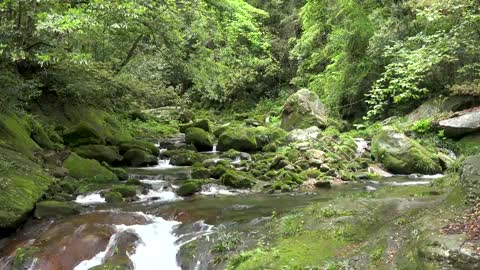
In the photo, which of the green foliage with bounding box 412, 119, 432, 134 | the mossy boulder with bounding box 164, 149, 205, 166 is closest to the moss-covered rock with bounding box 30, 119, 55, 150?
the mossy boulder with bounding box 164, 149, 205, 166

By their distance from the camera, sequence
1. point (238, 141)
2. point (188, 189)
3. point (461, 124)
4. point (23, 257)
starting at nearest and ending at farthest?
1. point (23, 257)
2. point (188, 189)
3. point (461, 124)
4. point (238, 141)

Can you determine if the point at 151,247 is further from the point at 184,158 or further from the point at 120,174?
the point at 184,158

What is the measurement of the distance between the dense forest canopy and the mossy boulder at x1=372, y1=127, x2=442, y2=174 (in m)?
1.42

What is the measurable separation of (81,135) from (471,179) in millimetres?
13200

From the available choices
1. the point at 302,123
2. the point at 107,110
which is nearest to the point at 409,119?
the point at 302,123

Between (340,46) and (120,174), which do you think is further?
(340,46)

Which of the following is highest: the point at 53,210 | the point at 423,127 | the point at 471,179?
the point at 471,179

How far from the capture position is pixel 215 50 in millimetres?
15781

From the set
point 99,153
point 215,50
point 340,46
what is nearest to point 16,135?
point 99,153

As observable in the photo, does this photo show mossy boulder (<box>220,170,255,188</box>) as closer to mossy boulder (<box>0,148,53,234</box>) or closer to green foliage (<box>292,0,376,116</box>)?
mossy boulder (<box>0,148,53,234</box>)

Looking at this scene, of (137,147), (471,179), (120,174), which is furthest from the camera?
(137,147)

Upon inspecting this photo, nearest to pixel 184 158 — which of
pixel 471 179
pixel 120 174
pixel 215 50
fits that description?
pixel 120 174

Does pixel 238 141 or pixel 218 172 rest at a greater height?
pixel 238 141

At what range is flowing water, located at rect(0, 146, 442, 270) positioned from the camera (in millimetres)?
Result: 8242
